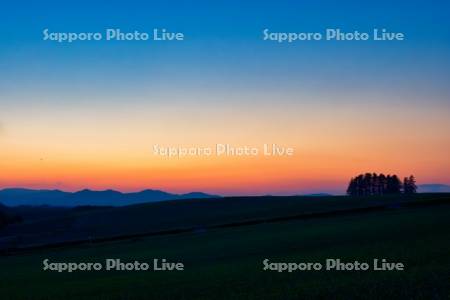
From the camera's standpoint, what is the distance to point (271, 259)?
123 feet

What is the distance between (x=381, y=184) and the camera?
570 feet

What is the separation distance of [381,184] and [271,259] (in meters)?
142

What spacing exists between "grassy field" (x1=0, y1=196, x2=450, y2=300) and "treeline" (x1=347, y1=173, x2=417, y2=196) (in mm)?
110748

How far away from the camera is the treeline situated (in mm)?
172875

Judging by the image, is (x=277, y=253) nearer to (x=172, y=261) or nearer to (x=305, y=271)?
(x=172, y=261)

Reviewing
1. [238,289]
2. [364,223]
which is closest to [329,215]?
[364,223]

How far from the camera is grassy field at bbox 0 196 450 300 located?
22.6 m

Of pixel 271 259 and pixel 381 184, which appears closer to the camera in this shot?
pixel 271 259

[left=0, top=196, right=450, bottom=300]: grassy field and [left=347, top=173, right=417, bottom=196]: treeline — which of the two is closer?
[left=0, top=196, right=450, bottom=300]: grassy field

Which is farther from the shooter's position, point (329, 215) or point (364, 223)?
point (329, 215)

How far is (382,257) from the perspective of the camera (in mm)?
31172

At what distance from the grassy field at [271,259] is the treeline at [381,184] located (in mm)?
110748

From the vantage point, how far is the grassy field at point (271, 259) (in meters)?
22.6

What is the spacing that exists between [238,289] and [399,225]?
29.3 metres
